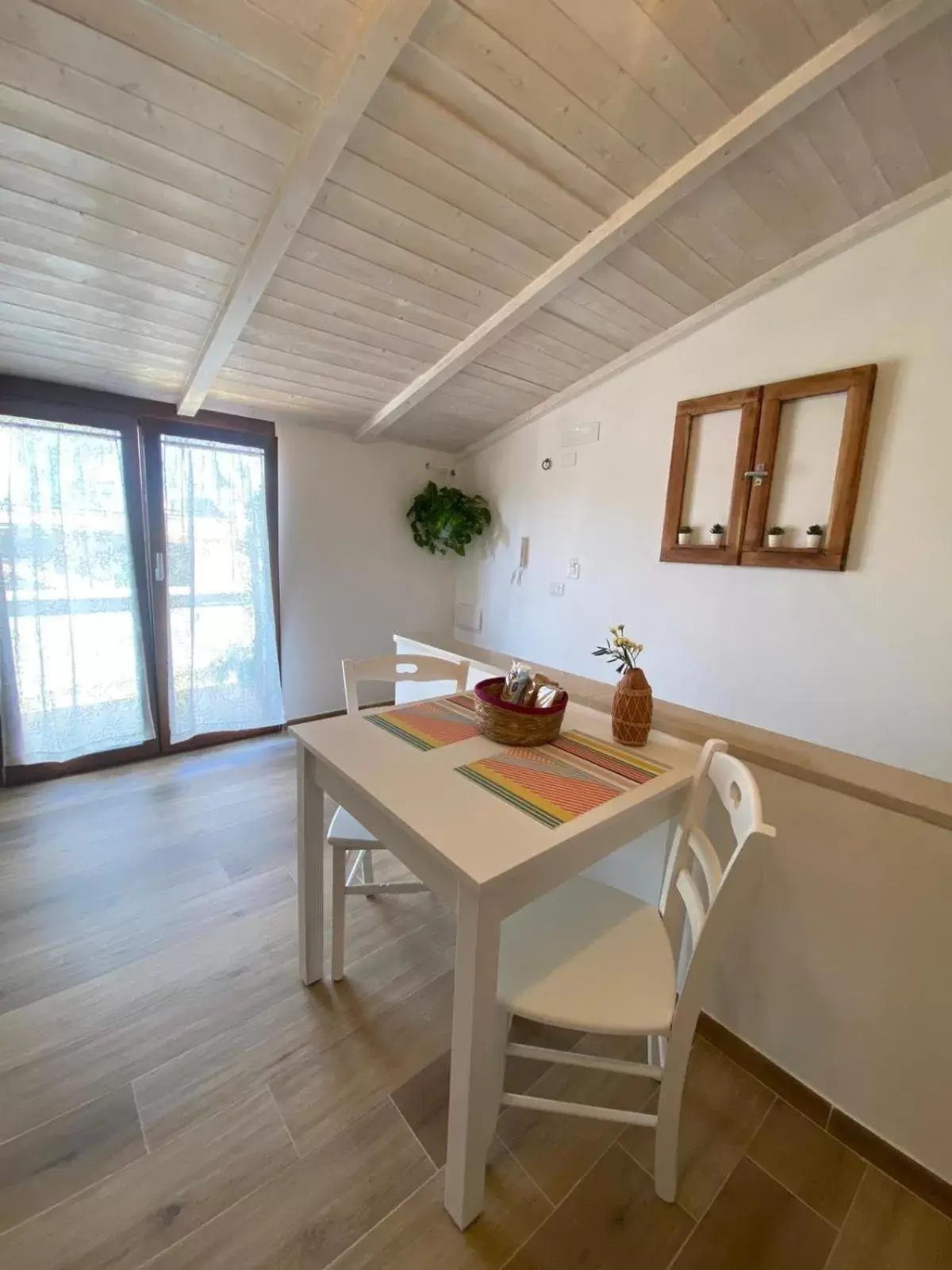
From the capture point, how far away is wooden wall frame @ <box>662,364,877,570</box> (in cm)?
210

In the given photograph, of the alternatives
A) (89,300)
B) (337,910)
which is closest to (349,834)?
(337,910)

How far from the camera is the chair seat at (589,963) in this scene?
3.05ft

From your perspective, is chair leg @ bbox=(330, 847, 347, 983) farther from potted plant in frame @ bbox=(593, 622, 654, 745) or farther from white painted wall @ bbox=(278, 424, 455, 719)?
white painted wall @ bbox=(278, 424, 455, 719)

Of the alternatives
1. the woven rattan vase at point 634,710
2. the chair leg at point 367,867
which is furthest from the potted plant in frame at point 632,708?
Result: the chair leg at point 367,867

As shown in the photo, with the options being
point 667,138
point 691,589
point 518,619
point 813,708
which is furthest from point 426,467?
point 813,708

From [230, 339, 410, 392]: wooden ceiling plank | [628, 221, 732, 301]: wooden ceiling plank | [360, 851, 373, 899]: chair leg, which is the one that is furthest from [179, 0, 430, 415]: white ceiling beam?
[360, 851, 373, 899]: chair leg

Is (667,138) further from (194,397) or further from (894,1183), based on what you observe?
(894,1183)

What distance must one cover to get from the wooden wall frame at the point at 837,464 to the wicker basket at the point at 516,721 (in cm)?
161

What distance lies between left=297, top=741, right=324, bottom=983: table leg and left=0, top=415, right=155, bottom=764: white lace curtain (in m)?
1.95

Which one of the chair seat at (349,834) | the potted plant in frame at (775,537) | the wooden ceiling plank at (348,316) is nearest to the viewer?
the chair seat at (349,834)

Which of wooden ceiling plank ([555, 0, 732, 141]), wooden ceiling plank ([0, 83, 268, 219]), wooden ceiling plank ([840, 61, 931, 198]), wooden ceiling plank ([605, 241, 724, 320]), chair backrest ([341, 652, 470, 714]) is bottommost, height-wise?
chair backrest ([341, 652, 470, 714])

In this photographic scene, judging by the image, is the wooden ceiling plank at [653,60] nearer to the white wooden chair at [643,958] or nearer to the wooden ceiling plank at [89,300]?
the wooden ceiling plank at [89,300]

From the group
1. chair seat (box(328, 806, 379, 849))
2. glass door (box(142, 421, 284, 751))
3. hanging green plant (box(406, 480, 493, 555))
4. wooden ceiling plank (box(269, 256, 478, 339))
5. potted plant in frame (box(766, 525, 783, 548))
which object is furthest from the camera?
hanging green plant (box(406, 480, 493, 555))

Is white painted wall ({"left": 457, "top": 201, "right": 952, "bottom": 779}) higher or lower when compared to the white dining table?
higher
